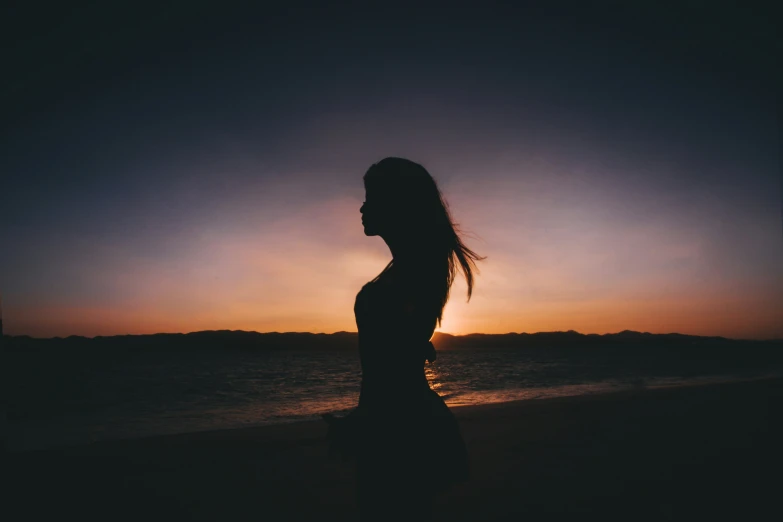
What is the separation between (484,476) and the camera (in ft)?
17.5

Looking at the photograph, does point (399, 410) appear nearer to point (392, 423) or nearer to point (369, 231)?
point (392, 423)

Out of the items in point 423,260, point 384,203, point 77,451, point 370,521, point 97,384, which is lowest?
point 97,384

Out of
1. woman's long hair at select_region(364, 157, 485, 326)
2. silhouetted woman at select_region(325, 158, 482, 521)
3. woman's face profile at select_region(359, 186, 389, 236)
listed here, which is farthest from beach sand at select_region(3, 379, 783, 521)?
woman's face profile at select_region(359, 186, 389, 236)

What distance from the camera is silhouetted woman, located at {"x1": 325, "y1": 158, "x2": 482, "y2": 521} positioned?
4.09 feet

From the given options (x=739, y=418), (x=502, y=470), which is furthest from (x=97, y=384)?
(x=739, y=418)

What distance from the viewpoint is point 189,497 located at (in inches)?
193

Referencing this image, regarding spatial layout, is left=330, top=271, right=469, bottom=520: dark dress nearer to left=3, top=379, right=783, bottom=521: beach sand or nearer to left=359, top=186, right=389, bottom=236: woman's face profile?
left=359, top=186, right=389, bottom=236: woman's face profile

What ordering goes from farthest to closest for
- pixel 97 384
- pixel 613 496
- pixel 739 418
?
pixel 97 384 → pixel 739 418 → pixel 613 496

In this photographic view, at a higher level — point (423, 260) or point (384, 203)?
point (384, 203)

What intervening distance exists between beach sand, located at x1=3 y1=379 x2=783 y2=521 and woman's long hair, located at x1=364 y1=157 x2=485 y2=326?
3602 mm

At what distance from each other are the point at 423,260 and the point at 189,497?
4986mm

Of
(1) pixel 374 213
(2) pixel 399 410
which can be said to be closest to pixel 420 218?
(1) pixel 374 213

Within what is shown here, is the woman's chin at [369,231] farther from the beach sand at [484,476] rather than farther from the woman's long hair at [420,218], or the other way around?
the beach sand at [484,476]

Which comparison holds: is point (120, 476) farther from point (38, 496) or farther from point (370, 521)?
point (370, 521)
